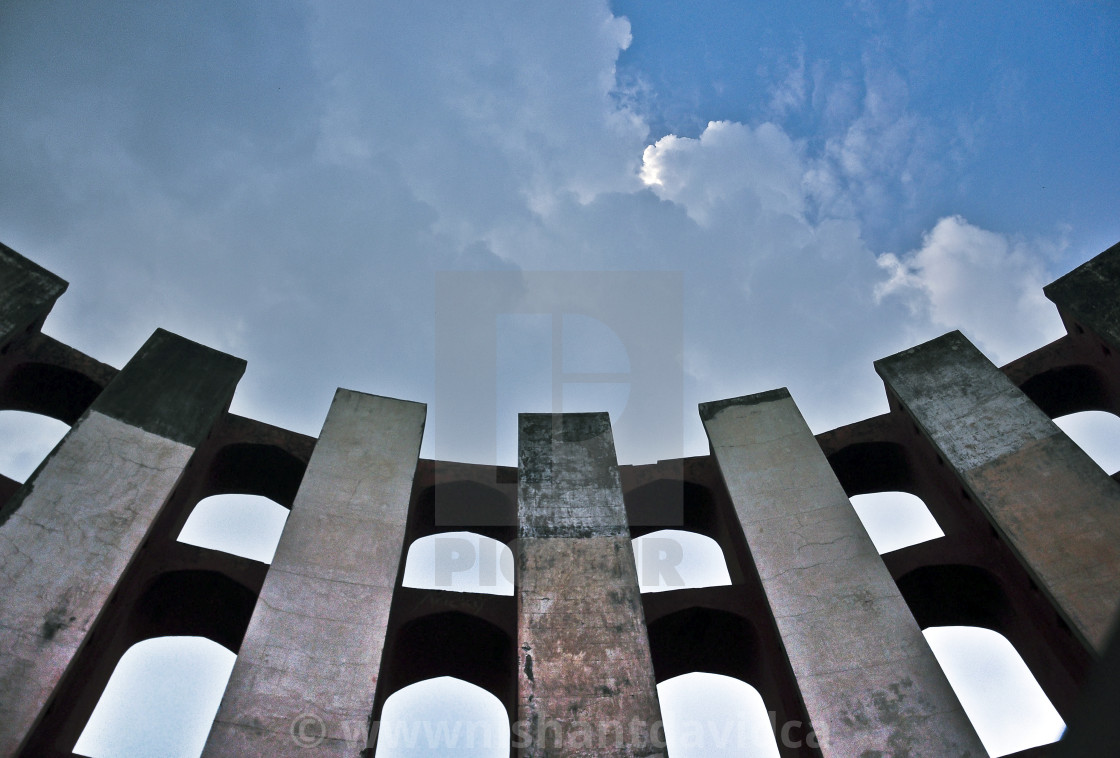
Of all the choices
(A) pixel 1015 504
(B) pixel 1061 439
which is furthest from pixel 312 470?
(B) pixel 1061 439

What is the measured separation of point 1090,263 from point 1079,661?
920cm

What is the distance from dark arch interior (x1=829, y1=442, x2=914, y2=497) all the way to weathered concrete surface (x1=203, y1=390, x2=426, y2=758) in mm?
10028

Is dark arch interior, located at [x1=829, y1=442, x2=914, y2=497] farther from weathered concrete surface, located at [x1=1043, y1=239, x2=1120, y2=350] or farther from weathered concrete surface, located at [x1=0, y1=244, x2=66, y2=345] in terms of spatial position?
weathered concrete surface, located at [x1=0, y1=244, x2=66, y2=345]

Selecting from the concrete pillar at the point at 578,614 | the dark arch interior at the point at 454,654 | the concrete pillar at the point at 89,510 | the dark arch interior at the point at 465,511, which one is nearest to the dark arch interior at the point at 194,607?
the concrete pillar at the point at 89,510

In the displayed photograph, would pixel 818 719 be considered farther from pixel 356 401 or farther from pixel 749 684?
pixel 356 401

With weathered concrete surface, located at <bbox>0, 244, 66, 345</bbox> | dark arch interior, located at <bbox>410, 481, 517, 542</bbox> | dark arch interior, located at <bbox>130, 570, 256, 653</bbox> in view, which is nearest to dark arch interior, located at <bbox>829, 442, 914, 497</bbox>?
dark arch interior, located at <bbox>410, 481, 517, 542</bbox>

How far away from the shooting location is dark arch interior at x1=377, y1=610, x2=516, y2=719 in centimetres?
1462

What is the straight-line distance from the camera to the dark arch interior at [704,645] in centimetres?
1495

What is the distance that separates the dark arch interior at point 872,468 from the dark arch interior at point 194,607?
13.3 meters

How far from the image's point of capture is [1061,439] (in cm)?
1405

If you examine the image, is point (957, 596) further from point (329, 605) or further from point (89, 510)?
point (89, 510)

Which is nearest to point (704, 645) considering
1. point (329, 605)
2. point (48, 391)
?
point (329, 605)

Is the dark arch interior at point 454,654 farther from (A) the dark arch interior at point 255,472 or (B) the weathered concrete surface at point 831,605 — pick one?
(B) the weathered concrete surface at point 831,605

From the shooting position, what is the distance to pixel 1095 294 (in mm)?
16281
